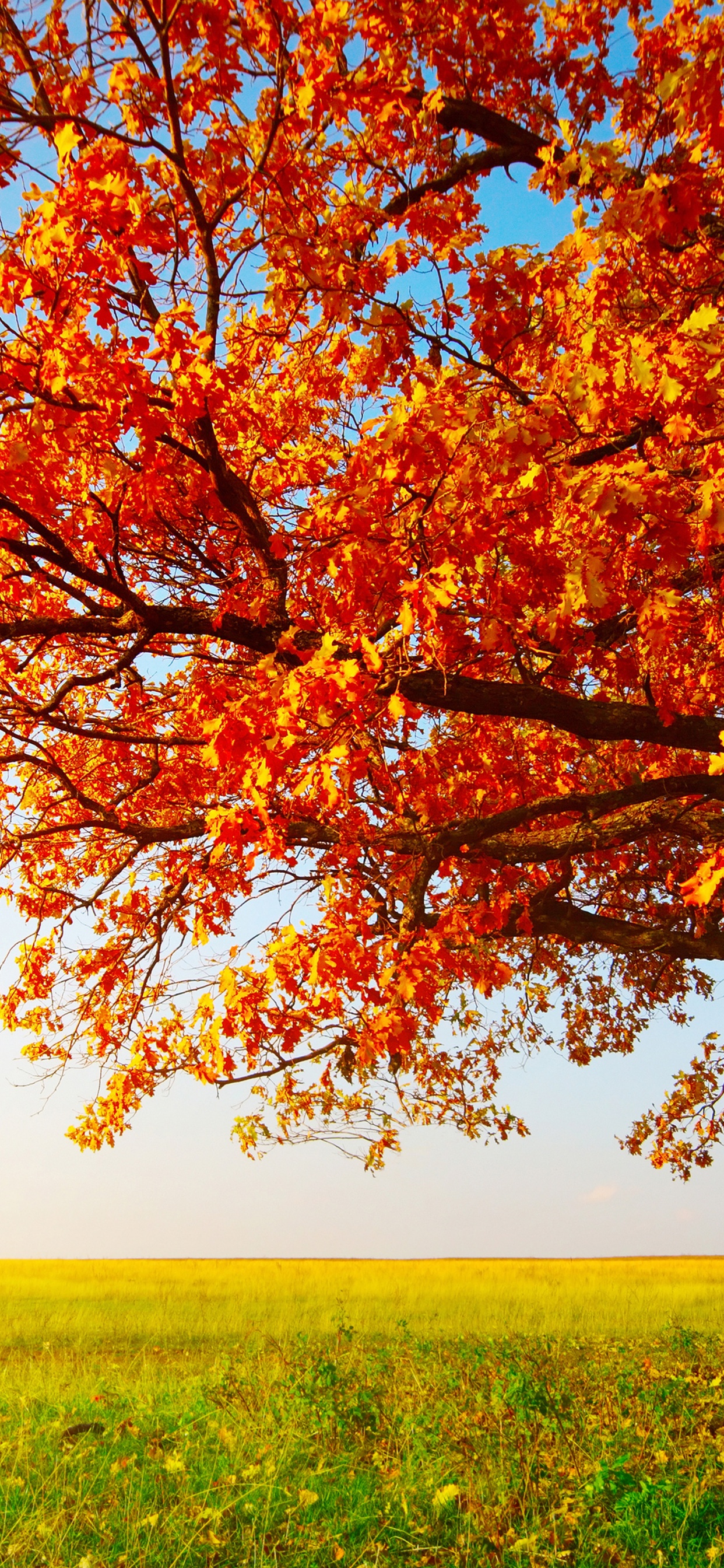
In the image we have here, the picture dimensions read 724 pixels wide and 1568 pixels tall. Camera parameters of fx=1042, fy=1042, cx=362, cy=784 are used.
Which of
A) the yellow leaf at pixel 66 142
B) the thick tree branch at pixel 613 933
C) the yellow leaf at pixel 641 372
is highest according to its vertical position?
the yellow leaf at pixel 66 142

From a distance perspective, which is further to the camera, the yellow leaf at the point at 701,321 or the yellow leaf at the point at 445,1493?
the yellow leaf at the point at 701,321

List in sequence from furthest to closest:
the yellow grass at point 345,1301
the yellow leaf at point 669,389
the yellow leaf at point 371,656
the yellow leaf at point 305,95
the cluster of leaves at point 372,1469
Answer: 1. the yellow grass at point 345,1301
2. the yellow leaf at point 305,95
3. the yellow leaf at point 371,656
4. the cluster of leaves at point 372,1469
5. the yellow leaf at point 669,389

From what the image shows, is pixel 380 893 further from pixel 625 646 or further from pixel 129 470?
pixel 129 470

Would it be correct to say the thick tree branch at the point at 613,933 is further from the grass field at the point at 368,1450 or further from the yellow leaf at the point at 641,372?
the yellow leaf at the point at 641,372

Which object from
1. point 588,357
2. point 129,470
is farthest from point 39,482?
point 588,357

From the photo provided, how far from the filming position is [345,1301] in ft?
52.6

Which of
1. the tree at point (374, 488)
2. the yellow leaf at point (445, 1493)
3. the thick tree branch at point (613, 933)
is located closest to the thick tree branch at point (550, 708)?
the tree at point (374, 488)

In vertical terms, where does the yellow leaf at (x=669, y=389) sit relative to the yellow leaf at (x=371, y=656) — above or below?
above

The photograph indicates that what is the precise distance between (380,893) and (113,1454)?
561 centimetres

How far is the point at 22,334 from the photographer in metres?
6.98

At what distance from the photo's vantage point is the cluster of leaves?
5852 millimetres

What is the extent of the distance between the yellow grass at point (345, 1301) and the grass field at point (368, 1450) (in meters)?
0.48

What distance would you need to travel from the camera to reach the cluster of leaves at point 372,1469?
19.2ft

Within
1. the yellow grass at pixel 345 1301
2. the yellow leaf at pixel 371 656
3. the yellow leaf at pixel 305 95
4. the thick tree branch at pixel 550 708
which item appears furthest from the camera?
the yellow grass at pixel 345 1301
